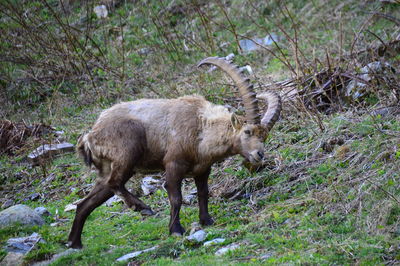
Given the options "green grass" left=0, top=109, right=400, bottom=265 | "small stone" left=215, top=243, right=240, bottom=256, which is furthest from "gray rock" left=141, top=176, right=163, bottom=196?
"small stone" left=215, top=243, right=240, bottom=256

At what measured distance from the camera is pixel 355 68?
10.2 meters

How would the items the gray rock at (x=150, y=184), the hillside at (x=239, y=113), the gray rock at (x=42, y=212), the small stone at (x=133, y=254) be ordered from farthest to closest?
the gray rock at (x=150, y=184) → the gray rock at (x=42, y=212) → the small stone at (x=133, y=254) → the hillside at (x=239, y=113)

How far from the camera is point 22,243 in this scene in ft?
24.6

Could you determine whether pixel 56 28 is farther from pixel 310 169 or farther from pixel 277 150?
pixel 310 169

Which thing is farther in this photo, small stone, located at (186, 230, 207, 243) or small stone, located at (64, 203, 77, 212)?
small stone, located at (64, 203, 77, 212)

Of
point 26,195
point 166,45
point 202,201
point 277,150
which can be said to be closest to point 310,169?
point 277,150

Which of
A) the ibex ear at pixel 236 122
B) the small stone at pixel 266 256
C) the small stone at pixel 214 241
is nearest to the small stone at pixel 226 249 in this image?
the small stone at pixel 214 241

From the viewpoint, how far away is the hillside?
21.6 ft

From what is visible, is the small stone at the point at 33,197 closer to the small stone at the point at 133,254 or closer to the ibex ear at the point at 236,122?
the small stone at the point at 133,254

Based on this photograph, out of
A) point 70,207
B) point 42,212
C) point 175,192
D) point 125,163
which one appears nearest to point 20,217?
point 42,212

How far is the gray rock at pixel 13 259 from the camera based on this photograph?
712 centimetres

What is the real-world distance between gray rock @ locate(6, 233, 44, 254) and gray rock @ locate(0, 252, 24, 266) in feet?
0.33

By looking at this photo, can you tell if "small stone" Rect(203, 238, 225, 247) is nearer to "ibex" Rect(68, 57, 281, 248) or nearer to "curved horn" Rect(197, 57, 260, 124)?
"ibex" Rect(68, 57, 281, 248)

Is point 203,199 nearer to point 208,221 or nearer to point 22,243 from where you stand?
point 208,221
